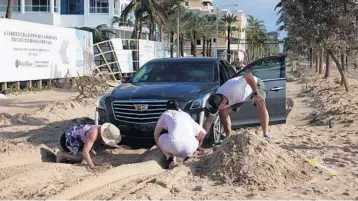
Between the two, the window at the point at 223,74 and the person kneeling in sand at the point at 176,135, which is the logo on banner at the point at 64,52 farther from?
the person kneeling in sand at the point at 176,135

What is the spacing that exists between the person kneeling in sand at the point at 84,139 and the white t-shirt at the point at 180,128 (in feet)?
2.62

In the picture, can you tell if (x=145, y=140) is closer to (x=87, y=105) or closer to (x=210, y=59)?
(x=210, y=59)

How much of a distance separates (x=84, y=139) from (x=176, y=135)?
1.46 metres

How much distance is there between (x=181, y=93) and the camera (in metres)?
8.82

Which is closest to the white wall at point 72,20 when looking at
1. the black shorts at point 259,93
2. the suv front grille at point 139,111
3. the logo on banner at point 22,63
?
the logo on banner at point 22,63

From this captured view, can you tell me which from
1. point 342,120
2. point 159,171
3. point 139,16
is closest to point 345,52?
point 342,120

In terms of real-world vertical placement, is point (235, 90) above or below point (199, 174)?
above

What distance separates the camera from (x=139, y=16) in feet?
169

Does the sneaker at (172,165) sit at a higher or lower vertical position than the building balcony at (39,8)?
lower

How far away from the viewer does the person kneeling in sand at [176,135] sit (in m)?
7.39

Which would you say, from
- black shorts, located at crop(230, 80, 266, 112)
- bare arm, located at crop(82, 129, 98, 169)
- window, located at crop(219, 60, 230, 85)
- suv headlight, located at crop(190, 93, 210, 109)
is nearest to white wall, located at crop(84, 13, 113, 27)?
window, located at crop(219, 60, 230, 85)

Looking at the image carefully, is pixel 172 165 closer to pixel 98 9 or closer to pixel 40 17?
pixel 40 17

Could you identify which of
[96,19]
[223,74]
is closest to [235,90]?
[223,74]

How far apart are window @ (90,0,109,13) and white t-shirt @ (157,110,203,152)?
5944 centimetres
